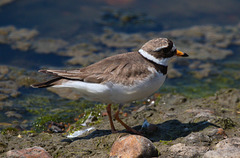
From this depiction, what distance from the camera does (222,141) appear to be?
4.25 m

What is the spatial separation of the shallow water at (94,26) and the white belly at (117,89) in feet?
5.95

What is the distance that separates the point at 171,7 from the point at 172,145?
871 cm

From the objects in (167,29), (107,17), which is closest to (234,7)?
(167,29)

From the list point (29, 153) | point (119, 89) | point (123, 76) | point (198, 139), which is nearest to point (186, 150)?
point (198, 139)

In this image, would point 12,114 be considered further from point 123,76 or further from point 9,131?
point 123,76

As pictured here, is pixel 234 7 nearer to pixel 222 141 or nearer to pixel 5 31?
pixel 5 31

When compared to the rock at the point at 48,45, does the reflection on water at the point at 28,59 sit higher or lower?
lower

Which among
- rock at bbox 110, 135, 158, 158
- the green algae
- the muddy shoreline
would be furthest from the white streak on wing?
the green algae

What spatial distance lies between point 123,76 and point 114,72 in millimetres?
167

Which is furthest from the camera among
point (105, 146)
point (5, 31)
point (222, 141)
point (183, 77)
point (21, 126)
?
point (5, 31)

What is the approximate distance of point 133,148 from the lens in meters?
4.03

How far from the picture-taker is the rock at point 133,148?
13.1ft

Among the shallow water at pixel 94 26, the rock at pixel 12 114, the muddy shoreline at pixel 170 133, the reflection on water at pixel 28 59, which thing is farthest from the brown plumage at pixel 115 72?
the reflection on water at pixel 28 59

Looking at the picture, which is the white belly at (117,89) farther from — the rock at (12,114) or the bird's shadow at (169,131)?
the rock at (12,114)
